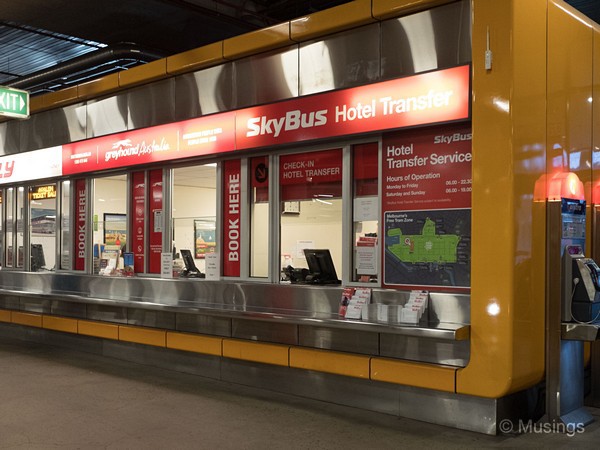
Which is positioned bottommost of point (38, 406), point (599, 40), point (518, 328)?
point (38, 406)

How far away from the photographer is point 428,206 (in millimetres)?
5641

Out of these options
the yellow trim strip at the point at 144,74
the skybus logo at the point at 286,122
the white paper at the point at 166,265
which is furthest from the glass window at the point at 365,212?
the yellow trim strip at the point at 144,74

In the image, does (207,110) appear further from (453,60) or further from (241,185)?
(453,60)

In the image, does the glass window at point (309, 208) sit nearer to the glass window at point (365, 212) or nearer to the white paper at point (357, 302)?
the glass window at point (365, 212)

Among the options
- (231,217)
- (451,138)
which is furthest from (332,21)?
(231,217)

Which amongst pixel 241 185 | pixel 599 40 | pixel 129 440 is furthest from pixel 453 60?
pixel 129 440

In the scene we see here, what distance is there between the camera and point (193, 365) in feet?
23.8

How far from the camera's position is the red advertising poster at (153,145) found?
7.17 meters

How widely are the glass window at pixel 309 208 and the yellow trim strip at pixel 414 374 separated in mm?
1307

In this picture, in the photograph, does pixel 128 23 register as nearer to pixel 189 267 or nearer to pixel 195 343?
pixel 189 267

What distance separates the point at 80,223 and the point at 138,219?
1.43m

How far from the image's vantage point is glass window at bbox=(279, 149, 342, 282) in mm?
6500

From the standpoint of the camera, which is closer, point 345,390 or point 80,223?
point 345,390

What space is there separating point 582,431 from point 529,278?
123 cm
